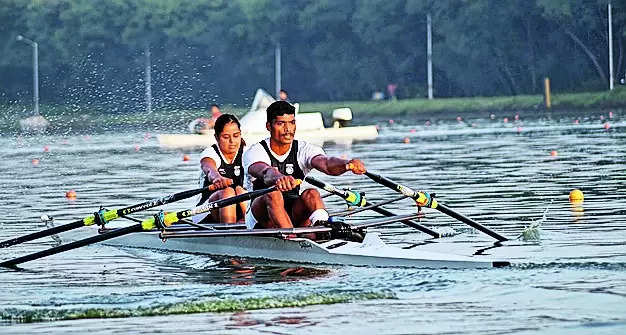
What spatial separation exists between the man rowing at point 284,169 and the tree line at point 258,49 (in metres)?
70.9

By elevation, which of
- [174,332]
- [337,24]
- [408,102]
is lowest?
[174,332]

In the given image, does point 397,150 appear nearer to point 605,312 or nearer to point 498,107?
point 605,312

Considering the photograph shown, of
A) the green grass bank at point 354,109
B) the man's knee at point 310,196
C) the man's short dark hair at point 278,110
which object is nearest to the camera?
the man's short dark hair at point 278,110

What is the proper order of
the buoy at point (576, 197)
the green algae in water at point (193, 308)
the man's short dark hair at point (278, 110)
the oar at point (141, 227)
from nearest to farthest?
the green algae in water at point (193, 308) → the oar at point (141, 227) → the man's short dark hair at point (278, 110) → the buoy at point (576, 197)

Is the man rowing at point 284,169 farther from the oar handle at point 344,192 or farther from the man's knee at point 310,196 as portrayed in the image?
the oar handle at point 344,192

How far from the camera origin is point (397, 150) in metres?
34.2

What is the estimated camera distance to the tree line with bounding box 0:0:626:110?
84000mm

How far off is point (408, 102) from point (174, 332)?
74.2 metres

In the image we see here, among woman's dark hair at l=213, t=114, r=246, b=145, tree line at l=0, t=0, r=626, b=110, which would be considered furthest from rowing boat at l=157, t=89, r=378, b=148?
tree line at l=0, t=0, r=626, b=110

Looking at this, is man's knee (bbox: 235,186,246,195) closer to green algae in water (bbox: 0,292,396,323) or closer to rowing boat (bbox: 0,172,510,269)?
rowing boat (bbox: 0,172,510,269)

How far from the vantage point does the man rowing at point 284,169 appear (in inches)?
483

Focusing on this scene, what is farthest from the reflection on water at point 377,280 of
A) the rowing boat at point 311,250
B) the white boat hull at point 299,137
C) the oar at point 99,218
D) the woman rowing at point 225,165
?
the white boat hull at point 299,137

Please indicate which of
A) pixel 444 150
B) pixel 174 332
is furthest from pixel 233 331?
pixel 444 150

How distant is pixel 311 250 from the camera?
12125 mm
